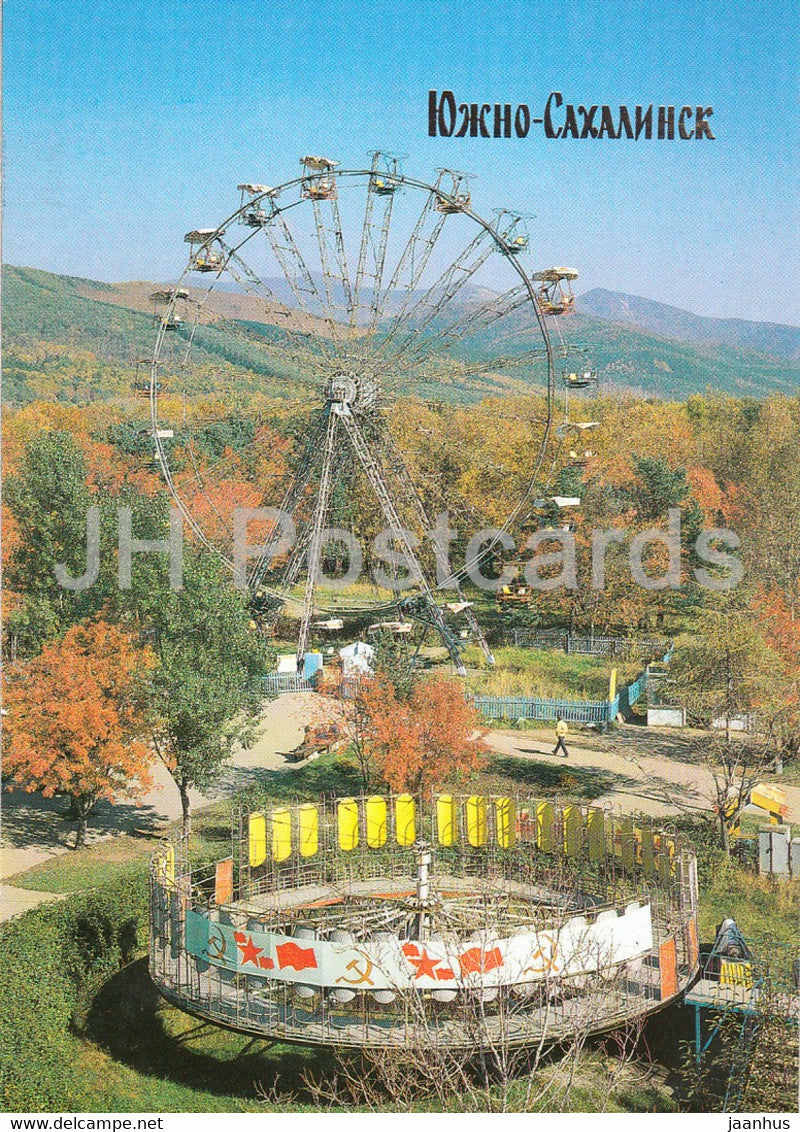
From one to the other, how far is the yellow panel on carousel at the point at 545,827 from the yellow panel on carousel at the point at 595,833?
58cm

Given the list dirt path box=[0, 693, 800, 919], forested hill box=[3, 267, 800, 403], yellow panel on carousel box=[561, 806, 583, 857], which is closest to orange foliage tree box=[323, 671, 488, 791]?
dirt path box=[0, 693, 800, 919]

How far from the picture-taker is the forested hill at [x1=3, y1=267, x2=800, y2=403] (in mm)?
69938

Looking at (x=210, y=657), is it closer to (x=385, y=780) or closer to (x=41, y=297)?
(x=385, y=780)

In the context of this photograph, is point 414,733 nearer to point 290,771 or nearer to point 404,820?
point 404,820

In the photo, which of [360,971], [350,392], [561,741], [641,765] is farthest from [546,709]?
[360,971]

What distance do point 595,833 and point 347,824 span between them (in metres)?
3.48

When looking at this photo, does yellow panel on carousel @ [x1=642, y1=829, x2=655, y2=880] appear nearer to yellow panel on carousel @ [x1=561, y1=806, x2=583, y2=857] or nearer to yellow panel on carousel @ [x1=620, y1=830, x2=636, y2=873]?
yellow panel on carousel @ [x1=620, y1=830, x2=636, y2=873]

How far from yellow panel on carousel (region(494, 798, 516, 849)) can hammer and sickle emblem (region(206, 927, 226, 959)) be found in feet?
17.8

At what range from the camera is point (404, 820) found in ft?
57.9

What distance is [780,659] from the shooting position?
21812 mm

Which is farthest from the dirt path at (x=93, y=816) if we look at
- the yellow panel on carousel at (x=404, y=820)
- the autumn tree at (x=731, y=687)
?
the autumn tree at (x=731, y=687)

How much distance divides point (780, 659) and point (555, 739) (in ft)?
18.4

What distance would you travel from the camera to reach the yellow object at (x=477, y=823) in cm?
1719
